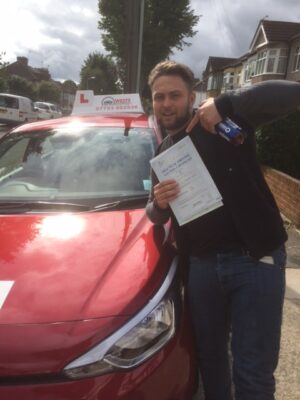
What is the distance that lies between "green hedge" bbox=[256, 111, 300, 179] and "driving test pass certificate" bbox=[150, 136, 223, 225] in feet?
22.4

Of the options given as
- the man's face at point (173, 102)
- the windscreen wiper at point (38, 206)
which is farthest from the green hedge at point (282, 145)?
the man's face at point (173, 102)

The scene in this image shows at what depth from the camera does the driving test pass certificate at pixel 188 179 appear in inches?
75.4

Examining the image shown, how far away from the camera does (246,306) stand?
6.14 ft

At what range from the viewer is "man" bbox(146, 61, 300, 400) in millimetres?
1859

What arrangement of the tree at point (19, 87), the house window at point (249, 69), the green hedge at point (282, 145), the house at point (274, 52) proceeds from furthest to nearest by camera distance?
the tree at point (19, 87) → the house window at point (249, 69) → the house at point (274, 52) → the green hedge at point (282, 145)

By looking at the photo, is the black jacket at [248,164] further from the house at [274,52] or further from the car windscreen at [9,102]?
the house at [274,52]

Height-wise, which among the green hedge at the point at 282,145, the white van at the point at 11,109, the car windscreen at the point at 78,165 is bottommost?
the white van at the point at 11,109

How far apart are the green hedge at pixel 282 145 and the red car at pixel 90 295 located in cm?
610

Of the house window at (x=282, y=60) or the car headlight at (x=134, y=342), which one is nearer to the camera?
the car headlight at (x=134, y=342)

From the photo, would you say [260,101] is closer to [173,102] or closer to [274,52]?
[173,102]

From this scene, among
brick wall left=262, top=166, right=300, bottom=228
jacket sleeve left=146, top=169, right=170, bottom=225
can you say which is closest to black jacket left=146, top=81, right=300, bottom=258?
jacket sleeve left=146, top=169, right=170, bottom=225

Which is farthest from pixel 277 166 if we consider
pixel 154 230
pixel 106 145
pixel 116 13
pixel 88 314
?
pixel 116 13

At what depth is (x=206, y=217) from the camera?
6.47 feet

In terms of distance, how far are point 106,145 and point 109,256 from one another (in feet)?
4.29
